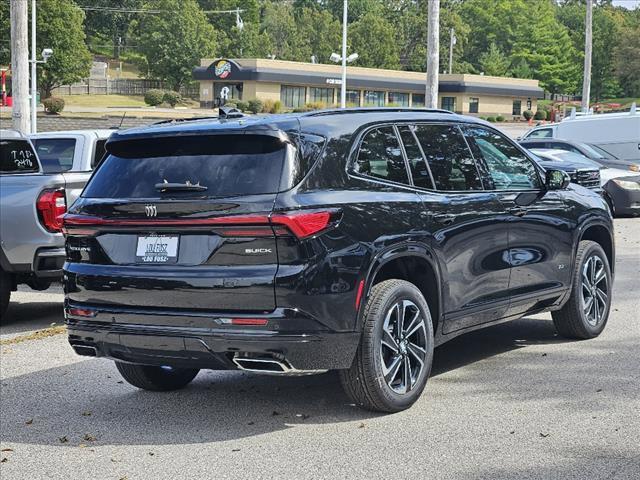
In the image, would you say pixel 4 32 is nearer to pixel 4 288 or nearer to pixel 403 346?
pixel 4 288

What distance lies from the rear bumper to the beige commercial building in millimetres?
77669

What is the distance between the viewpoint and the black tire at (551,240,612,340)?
838cm

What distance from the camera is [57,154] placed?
40.5 ft

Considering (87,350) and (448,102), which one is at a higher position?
(87,350)

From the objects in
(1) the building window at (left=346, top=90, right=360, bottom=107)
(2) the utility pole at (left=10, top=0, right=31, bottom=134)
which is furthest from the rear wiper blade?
(1) the building window at (left=346, top=90, right=360, bottom=107)

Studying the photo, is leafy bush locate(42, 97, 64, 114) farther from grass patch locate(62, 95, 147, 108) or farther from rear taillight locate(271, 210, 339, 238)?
rear taillight locate(271, 210, 339, 238)

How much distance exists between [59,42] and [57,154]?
2880 inches

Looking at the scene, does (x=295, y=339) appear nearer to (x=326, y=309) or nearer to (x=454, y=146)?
(x=326, y=309)

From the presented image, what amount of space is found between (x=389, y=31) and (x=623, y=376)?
103 metres

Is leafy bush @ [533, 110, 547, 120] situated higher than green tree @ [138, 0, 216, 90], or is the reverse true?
green tree @ [138, 0, 216, 90]

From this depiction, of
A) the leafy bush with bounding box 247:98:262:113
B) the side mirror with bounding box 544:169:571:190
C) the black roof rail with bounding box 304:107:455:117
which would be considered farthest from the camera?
the leafy bush with bounding box 247:98:262:113

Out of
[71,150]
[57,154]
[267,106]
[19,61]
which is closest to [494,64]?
[267,106]

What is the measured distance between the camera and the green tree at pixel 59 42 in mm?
81438

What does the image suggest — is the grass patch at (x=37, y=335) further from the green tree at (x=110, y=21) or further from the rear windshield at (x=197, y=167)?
the green tree at (x=110, y=21)
